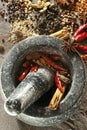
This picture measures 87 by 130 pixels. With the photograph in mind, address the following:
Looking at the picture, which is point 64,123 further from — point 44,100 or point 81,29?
point 81,29

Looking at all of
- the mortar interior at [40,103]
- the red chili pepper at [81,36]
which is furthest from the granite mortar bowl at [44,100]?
the red chili pepper at [81,36]

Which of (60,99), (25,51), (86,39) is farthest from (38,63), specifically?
(86,39)

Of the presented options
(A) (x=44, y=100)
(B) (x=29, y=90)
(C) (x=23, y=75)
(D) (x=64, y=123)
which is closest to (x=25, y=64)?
(C) (x=23, y=75)

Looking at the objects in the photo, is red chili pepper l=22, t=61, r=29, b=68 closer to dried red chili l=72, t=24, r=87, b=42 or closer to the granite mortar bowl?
the granite mortar bowl

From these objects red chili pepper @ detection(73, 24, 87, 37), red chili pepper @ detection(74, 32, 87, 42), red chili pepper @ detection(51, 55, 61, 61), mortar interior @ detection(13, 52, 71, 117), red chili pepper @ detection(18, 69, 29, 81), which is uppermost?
red chili pepper @ detection(73, 24, 87, 37)

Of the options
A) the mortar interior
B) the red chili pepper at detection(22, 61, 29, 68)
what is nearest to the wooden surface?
the mortar interior

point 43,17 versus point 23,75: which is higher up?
point 43,17
